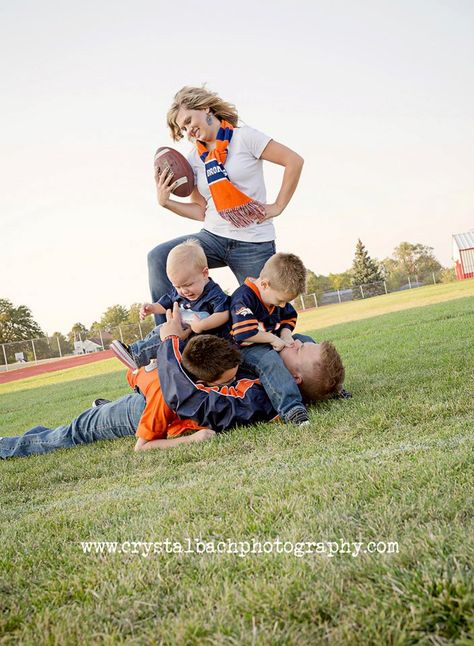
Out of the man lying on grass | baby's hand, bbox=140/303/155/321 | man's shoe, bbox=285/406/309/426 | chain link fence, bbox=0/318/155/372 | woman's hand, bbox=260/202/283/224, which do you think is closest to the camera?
man's shoe, bbox=285/406/309/426

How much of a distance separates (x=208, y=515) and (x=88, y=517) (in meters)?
0.56

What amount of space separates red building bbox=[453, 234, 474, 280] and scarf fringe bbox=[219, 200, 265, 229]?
5833cm

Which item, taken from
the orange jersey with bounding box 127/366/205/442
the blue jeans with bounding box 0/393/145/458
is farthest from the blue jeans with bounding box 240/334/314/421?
the blue jeans with bounding box 0/393/145/458

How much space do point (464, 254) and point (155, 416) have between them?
60991mm

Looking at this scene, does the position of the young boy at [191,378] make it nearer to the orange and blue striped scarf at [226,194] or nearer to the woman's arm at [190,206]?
the orange and blue striped scarf at [226,194]

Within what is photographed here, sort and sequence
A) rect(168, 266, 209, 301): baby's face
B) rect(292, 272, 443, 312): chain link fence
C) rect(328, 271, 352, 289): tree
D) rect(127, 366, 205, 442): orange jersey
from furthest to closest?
rect(328, 271, 352, 289): tree, rect(292, 272, 443, 312): chain link fence, rect(168, 266, 209, 301): baby's face, rect(127, 366, 205, 442): orange jersey

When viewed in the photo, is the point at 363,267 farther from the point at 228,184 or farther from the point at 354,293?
the point at 228,184

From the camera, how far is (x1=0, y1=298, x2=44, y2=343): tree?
64812mm

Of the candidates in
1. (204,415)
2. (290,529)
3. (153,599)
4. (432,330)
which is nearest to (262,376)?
(204,415)

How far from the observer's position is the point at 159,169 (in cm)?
Answer: 506

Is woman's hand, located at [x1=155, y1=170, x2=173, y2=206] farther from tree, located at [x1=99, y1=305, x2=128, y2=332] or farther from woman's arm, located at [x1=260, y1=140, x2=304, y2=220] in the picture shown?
tree, located at [x1=99, y1=305, x2=128, y2=332]

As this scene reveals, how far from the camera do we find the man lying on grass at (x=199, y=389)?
397 cm

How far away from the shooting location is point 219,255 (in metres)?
4.94

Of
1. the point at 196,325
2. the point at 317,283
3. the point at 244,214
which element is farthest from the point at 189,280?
the point at 317,283
